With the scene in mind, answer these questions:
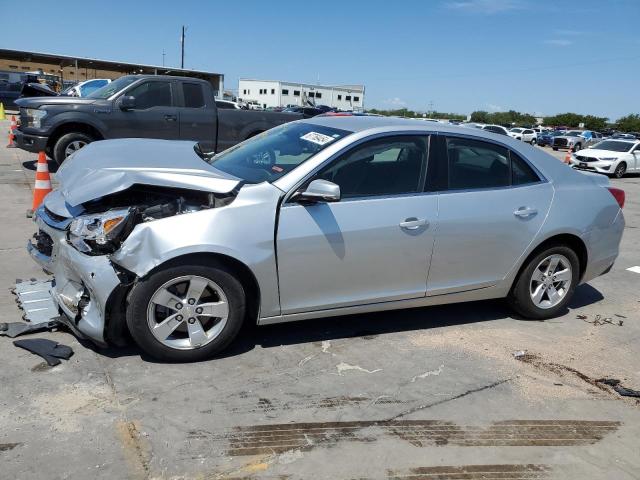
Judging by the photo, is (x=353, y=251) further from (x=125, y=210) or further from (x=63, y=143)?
(x=63, y=143)

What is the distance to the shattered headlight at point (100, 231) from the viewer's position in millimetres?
3545

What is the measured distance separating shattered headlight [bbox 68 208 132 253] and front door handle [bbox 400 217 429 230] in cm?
188

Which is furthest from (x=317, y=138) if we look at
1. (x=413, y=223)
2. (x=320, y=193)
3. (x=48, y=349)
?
(x=48, y=349)

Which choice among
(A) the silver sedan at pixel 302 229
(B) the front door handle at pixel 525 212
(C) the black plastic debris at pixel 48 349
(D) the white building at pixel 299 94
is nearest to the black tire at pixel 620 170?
(A) the silver sedan at pixel 302 229

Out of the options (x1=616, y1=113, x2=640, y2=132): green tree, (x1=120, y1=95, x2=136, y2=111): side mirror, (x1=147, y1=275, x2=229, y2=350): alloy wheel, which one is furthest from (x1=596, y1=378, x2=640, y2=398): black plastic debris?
(x1=616, y1=113, x2=640, y2=132): green tree

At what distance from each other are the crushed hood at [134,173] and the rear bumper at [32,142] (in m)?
6.37

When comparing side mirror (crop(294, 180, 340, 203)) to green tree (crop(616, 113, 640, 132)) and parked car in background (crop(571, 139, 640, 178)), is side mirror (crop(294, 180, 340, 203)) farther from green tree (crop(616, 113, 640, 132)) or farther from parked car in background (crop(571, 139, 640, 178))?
green tree (crop(616, 113, 640, 132))

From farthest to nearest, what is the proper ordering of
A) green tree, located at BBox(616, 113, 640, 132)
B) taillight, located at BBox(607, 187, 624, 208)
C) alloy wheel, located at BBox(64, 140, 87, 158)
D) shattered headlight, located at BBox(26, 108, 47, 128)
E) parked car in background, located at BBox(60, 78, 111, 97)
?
green tree, located at BBox(616, 113, 640, 132) → parked car in background, located at BBox(60, 78, 111, 97) → alloy wheel, located at BBox(64, 140, 87, 158) → shattered headlight, located at BBox(26, 108, 47, 128) → taillight, located at BBox(607, 187, 624, 208)

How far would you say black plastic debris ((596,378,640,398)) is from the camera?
12.5 feet

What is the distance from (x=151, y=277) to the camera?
3.46 metres

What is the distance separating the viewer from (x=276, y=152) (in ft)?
14.3

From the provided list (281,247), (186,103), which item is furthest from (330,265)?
(186,103)

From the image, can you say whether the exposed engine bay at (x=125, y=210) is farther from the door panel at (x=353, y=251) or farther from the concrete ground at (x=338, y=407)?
the concrete ground at (x=338, y=407)

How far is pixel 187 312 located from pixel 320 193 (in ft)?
3.77
